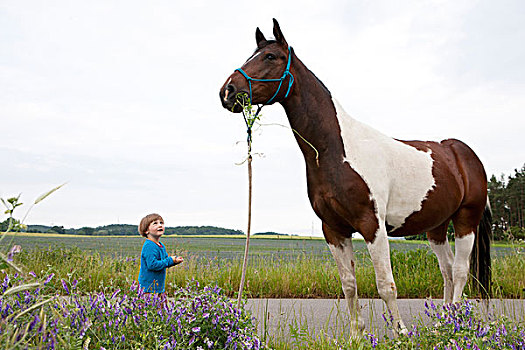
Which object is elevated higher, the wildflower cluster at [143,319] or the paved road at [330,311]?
the wildflower cluster at [143,319]

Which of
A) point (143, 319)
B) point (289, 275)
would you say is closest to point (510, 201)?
point (289, 275)

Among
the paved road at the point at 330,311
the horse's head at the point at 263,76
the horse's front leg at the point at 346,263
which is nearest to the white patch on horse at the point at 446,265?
the paved road at the point at 330,311

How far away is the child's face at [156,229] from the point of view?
4.52 metres

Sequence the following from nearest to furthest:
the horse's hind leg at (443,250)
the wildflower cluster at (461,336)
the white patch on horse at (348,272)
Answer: the wildflower cluster at (461,336) → the white patch on horse at (348,272) → the horse's hind leg at (443,250)

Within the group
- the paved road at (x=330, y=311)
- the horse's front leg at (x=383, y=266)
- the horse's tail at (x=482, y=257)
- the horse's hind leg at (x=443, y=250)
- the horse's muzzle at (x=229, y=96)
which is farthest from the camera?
the horse's tail at (x=482, y=257)

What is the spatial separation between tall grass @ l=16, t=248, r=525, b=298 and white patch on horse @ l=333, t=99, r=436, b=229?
259cm

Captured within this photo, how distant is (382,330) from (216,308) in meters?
2.27

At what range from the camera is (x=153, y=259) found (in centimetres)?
429

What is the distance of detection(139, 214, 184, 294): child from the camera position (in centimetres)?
424

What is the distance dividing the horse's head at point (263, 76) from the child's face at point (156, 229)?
1692mm

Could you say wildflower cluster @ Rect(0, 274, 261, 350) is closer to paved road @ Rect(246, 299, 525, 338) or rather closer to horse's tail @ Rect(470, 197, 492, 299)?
paved road @ Rect(246, 299, 525, 338)

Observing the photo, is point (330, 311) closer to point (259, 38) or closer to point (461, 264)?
point (461, 264)

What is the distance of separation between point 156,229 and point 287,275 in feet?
9.38

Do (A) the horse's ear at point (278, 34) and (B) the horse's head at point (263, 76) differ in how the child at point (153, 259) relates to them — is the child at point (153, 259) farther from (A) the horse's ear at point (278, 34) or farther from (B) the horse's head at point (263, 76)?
(A) the horse's ear at point (278, 34)
